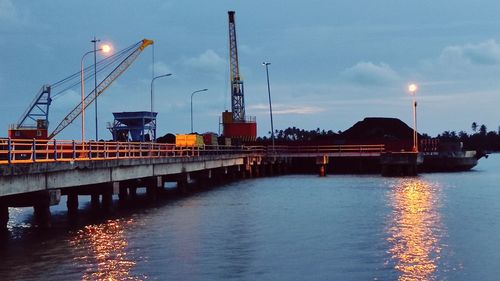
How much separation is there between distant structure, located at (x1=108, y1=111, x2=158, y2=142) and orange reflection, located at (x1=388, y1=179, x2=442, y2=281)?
65.0 meters

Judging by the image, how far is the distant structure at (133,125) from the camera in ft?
372

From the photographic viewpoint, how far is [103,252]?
2659 cm

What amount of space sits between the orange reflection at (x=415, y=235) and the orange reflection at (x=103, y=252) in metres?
9.01

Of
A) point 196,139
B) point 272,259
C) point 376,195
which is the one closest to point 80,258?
point 272,259

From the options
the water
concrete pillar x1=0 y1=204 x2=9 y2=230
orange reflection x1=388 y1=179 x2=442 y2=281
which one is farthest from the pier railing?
orange reflection x1=388 y1=179 x2=442 y2=281

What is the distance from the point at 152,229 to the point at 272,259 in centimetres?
1026

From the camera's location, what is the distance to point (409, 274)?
2248 cm

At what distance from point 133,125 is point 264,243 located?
290 ft

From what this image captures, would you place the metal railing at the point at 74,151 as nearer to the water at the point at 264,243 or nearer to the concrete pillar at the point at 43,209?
the concrete pillar at the point at 43,209

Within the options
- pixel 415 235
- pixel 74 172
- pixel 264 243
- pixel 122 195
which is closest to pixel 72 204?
pixel 122 195

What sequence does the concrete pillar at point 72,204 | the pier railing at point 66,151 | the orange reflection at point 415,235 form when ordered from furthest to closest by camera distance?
the concrete pillar at point 72,204 < the pier railing at point 66,151 < the orange reflection at point 415,235

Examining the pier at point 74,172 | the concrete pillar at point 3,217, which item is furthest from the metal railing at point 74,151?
the concrete pillar at point 3,217

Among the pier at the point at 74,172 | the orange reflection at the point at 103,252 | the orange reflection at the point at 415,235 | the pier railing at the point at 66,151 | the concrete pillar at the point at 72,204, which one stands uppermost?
the pier railing at the point at 66,151

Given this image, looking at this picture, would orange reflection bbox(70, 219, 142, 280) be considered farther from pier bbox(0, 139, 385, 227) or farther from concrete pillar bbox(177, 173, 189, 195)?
concrete pillar bbox(177, 173, 189, 195)
